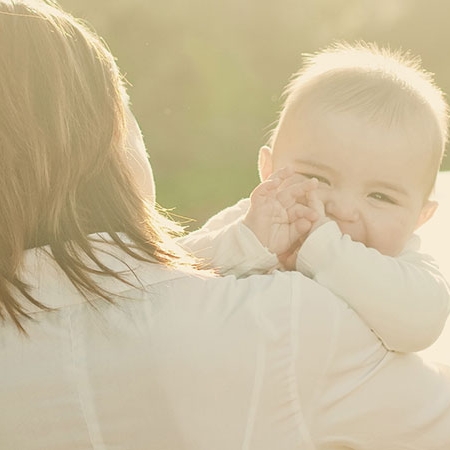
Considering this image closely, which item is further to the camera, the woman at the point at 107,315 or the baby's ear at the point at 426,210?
the baby's ear at the point at 426,210

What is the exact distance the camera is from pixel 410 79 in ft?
8.36

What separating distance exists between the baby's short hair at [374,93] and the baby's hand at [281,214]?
1.01 feet

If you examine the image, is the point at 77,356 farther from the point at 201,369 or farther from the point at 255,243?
the point at 255,243

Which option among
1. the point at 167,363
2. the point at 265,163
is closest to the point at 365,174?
the point at 265,163

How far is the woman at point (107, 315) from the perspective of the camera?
5.52ft

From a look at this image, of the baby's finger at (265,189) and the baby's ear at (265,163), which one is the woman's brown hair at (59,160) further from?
the baby's ear at (265,163)

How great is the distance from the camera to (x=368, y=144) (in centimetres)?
232

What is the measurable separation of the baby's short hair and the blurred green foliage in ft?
31.1

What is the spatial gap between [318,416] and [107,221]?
499 millimetres

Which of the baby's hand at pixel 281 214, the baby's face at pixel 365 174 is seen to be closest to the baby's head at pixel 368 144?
the baby's face at pixel 365 174

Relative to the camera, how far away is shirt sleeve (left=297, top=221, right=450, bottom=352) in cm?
190

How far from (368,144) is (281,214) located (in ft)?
1.12

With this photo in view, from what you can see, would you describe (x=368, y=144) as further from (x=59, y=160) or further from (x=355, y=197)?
(x=59, y=160)

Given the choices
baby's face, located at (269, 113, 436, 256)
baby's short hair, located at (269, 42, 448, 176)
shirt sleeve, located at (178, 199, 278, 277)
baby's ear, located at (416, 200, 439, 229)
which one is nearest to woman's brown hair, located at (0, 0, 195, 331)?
shirt sleeve, located at (178, 199, 278, 277)
